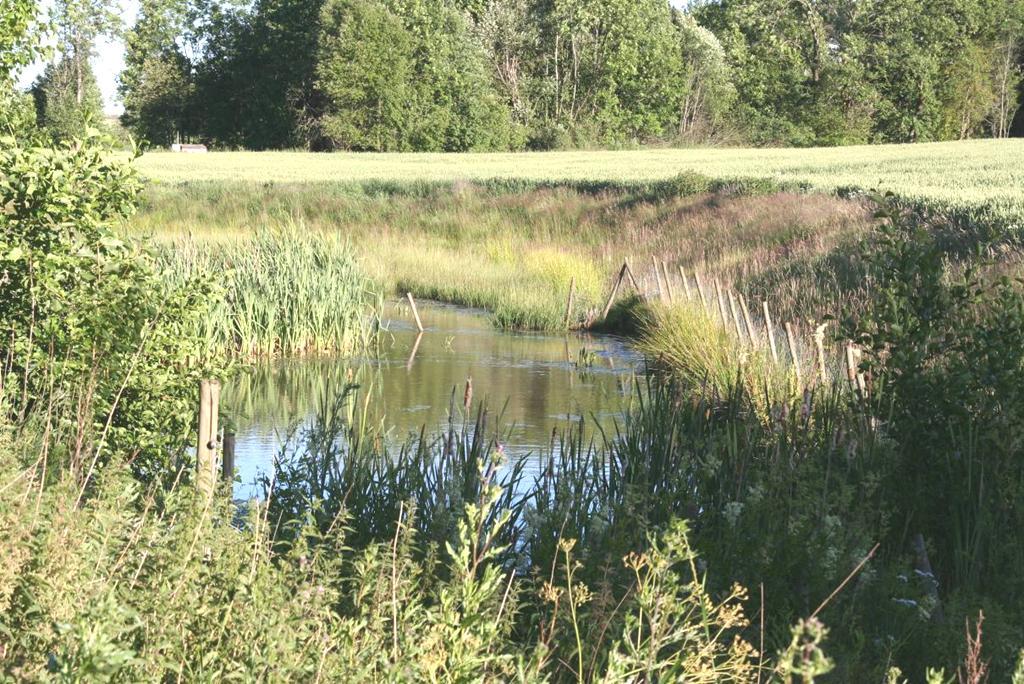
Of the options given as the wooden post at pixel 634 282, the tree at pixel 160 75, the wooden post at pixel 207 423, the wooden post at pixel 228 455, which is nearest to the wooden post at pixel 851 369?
the wooden post at pixel 228 455

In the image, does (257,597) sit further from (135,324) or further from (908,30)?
(908,30)

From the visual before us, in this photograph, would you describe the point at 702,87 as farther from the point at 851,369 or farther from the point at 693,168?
the point at 851,369

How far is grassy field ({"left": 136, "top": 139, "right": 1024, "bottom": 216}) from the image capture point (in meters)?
22.4

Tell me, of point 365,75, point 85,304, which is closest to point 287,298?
point 85,304

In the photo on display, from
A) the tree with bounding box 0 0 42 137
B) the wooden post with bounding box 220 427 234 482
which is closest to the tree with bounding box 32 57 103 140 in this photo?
the tree with bounding box 0 0 42 137

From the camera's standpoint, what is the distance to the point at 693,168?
102 feet

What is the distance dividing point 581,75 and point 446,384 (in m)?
52.0

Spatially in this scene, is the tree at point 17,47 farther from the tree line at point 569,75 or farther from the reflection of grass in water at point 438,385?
the tree line at point 569,75

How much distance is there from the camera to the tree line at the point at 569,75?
58312 mm

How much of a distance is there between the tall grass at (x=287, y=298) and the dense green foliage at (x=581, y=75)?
43644 millimetres

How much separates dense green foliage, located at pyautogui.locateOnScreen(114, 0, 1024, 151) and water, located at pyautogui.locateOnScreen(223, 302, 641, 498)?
4297cm

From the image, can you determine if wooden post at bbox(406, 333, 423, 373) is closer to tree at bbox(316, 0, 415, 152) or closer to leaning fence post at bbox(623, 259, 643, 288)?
leaning fence post at bbox(623, 259, 643, 288)

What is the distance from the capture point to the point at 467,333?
15.3m

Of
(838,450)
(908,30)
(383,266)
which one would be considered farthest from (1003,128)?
(838,450)
